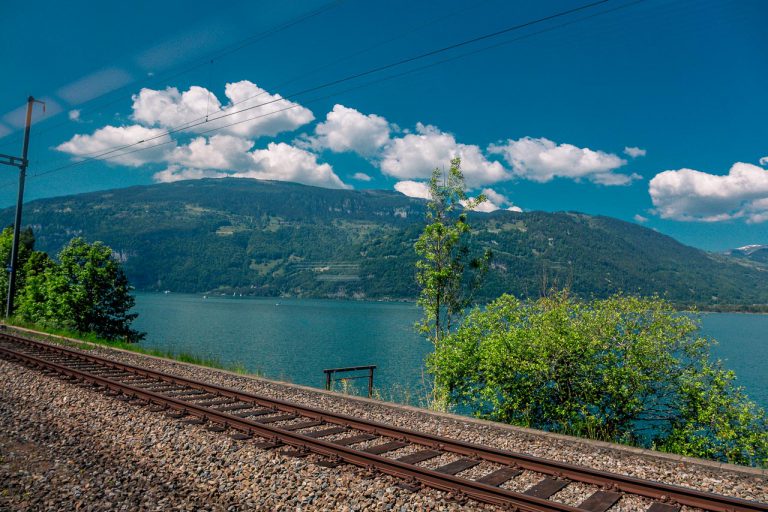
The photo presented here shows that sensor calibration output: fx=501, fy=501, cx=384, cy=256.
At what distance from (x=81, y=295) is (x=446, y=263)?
23.3 m

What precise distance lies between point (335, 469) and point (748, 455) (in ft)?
31.8

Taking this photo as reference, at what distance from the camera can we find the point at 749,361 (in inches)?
2657

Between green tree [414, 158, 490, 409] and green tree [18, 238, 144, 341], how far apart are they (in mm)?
22526

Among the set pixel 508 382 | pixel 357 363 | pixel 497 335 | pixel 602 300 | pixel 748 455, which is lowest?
pixel 357 363

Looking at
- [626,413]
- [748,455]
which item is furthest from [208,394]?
[748,455]

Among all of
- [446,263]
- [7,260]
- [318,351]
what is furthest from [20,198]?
[318,351]

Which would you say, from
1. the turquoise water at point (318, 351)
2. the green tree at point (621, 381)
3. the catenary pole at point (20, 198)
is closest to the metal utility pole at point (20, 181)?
the catenary pole at point (20, 198)

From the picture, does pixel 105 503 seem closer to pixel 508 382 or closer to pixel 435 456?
pixel 435 456

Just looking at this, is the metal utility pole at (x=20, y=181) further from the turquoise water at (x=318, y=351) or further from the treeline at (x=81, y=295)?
the turquoise water at (x=318, y=351)

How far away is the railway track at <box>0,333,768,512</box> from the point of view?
22.3 feet

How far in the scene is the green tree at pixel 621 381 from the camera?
11586 millimetres

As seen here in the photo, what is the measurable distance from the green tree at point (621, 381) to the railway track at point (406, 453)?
491 cm

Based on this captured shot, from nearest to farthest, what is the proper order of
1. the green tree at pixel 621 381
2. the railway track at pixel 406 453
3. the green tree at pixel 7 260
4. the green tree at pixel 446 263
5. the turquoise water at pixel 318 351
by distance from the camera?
1. the railway track at pixel 406 453
2. the green tree at pixel 621 381
3. the green tree at pixel 446 263
4. the green tree at pixel 7 260
5. the turquoise water at pixel 318 351

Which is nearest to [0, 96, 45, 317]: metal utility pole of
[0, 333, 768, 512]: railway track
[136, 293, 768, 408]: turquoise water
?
[136, 293, 768, 408]: turquoise water
